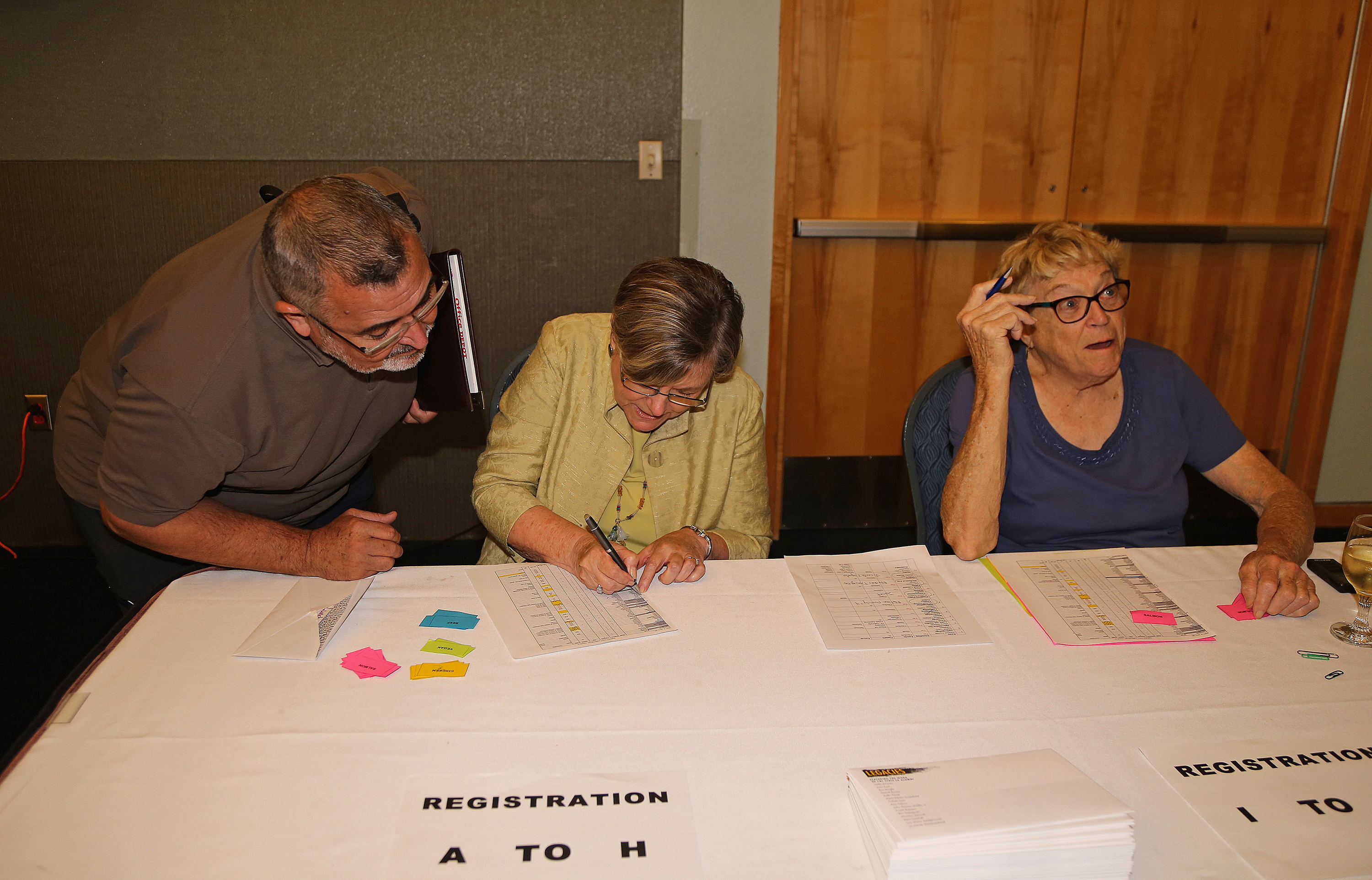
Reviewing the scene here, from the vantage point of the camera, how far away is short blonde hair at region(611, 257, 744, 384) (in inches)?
65.1

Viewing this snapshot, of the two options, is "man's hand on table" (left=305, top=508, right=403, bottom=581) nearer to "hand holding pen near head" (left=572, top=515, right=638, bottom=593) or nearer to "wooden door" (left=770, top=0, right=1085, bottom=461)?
"hand holding pen near head" (left=572, top=515, right=638, bottom=593)

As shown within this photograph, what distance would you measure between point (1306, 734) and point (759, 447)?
110 cm

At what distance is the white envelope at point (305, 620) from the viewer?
1.28 m

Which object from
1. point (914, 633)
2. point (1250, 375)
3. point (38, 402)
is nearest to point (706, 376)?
point (914, 633)

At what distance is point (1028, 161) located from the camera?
3477 millimetres

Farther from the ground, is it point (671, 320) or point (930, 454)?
point (671, 320)

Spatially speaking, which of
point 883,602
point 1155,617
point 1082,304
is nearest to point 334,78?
point 1082,304

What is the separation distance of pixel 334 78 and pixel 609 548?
2359 mm

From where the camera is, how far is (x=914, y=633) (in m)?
1.38

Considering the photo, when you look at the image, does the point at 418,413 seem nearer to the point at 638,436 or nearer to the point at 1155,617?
the point at 638,436

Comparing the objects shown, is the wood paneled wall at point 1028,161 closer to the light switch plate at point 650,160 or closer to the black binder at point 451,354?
the light switch plate at point 650,160

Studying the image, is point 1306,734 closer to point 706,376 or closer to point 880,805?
point 880,805

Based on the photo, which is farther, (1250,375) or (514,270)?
(1250,375)

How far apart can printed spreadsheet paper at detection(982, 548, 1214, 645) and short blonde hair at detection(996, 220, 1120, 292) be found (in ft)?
2.02
